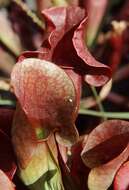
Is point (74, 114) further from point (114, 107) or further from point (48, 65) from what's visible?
point (114, 107)

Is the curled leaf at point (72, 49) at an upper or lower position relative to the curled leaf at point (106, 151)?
upper

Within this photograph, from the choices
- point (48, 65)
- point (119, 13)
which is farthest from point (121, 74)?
point (48, 65)

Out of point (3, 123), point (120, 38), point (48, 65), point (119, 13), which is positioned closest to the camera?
point (48, 65)

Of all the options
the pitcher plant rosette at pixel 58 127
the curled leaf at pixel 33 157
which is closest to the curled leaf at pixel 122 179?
the pitcher plant rosette at pixel 58 127

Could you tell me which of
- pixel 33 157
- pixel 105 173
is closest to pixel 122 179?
pixel 105 173

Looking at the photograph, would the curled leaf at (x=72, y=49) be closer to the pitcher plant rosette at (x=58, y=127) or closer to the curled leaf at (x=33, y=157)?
the pitcher plant rosette at (x=58, y=127)

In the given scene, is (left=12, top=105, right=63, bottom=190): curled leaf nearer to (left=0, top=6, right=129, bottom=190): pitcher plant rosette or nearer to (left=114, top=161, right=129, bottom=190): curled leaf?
(left=0, top=6, right=129, bottom=190): pitcher plant rosette

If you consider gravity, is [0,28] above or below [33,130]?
below

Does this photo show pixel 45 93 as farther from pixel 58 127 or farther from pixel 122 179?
pixel 122 179
